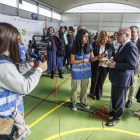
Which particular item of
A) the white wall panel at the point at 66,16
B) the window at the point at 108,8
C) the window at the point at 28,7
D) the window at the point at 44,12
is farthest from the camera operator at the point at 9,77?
the white wall panel at the point at 66,16

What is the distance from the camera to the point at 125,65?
5.74 feet

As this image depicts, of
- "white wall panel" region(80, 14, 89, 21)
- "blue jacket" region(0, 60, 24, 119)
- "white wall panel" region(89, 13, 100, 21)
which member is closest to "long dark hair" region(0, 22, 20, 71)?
"blue jacket" region(0, 60, 24, 119)

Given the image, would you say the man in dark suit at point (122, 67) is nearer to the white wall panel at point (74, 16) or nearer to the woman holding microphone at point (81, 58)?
the woman holding microphone at point (81, 58)

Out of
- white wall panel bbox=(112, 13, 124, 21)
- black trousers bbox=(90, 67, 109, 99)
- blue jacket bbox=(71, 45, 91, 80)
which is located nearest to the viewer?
blue jacket bbox=(71, 45, 91, 80)

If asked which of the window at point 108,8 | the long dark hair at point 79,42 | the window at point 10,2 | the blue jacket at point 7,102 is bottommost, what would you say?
the blue jacket at point 7,102

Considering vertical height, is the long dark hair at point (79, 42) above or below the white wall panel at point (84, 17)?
below

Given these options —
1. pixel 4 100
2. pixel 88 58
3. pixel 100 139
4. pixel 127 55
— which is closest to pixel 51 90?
pixel 88 58

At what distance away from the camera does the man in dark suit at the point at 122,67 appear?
1748 mm

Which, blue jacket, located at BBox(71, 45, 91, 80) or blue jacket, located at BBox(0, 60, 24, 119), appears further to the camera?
blue jacket, located at BBox(71, 45, 91, 80)

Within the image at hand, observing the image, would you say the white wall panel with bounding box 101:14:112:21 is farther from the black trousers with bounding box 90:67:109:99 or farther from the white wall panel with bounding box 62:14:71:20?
the black trousers with bounding box 90:67:109:99

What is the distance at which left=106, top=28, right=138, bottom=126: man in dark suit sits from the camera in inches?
68.8

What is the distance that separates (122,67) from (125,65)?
5cm

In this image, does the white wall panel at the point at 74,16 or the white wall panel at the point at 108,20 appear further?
the white wall panel at the point at 74,16

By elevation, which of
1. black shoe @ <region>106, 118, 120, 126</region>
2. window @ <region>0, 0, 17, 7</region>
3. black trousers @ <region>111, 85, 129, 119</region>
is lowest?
black shoe @ <region>106, 118, 120, 126</region>
